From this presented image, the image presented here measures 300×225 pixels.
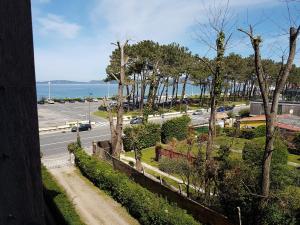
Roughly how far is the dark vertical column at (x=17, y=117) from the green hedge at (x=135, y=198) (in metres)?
13.6

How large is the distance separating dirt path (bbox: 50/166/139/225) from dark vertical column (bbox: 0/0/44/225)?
16.8 metres

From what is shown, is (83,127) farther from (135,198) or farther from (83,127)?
(135,198)

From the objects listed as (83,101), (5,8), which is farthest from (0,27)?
(83,101)

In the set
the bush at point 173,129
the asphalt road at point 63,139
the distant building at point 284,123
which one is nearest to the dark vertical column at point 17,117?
the asphalt road at point 63,139

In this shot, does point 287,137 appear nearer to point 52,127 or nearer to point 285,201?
point 285,201

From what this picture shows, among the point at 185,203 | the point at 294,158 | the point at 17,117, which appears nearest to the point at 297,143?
the point at 294,158

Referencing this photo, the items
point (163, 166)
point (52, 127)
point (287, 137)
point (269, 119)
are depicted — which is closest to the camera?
point (269, 119)

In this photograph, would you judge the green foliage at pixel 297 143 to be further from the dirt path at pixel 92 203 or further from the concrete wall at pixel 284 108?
the dirt path at pixel 92 203

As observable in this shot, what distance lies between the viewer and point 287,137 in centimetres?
3712

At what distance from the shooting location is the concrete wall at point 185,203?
15.1 meters

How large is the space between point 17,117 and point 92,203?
779 inches

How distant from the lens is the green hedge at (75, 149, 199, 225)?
1511 centimetres

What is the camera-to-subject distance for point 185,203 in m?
17.2

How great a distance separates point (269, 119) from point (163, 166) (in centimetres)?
1492
